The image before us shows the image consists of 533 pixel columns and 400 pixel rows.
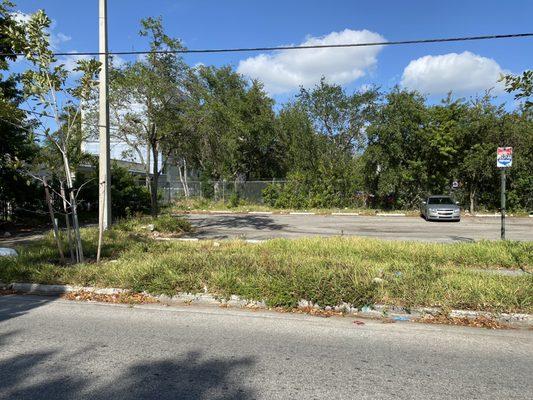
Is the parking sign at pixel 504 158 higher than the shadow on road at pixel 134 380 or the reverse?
higher

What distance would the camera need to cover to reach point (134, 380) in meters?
4.29

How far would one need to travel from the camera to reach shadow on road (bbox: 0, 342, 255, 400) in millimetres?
3994

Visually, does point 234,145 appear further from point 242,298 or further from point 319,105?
point 242,298

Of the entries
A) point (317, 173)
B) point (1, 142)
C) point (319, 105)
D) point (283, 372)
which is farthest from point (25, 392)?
point (319, 105)

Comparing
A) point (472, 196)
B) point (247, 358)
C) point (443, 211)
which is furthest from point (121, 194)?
point (472, 196)

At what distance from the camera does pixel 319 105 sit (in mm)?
40625

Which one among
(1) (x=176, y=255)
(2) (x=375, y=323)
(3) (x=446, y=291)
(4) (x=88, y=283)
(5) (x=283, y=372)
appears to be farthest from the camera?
(1) (x=176, y=255)

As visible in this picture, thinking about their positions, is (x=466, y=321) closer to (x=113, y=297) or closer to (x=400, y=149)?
(x=113, y=297)

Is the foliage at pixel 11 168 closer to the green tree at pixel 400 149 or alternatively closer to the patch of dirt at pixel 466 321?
the patch of dirt at pixel 466 321

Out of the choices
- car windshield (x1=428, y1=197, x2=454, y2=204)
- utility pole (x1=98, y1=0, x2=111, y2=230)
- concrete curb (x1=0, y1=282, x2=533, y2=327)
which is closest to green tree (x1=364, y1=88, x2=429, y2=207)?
car windshield (x1=428, y1=197, x2=454, y2=204)

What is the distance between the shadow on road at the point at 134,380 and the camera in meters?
3.99

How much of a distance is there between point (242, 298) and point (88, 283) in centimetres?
305

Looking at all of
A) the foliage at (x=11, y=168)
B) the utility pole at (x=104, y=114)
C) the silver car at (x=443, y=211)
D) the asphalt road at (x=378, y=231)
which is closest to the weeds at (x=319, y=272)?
the utility pole at (x=104, y=114)

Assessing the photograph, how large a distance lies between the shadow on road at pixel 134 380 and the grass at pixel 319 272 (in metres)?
2.52
